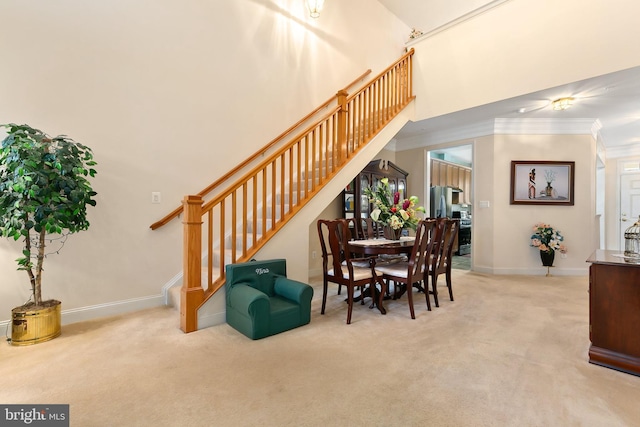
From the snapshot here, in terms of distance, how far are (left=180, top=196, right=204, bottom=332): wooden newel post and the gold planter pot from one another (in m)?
1.02

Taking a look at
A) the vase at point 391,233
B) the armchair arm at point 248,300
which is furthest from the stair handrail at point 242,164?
the vase at point 391,233

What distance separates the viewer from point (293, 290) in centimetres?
278

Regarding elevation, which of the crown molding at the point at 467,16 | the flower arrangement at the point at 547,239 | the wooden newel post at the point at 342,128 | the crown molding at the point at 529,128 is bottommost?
the flower arrangement at the point at 547,239

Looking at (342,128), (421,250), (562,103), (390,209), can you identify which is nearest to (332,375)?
(421,250)

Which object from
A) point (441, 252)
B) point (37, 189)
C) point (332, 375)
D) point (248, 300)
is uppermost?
point (37, 189)

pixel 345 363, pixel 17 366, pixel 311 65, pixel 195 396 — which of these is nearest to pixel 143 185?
pixel 17 366

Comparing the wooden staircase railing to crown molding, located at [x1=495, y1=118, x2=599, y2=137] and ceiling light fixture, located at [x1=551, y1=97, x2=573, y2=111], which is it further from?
ceiling light fixture, located at [x1=551, y1=97, x2=573, y2=111]

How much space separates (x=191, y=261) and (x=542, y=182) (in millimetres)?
5646

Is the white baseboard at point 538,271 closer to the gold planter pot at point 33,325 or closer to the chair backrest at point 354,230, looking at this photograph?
the chair backrest at point 354,230

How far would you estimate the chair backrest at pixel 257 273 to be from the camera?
2.77 metres

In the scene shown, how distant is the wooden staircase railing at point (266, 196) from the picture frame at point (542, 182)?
2.32 m

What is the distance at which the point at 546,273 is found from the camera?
5.10 meters

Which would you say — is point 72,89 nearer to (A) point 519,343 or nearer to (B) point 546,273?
(A) point 519,343

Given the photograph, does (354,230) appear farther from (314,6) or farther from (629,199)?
(629,199)
